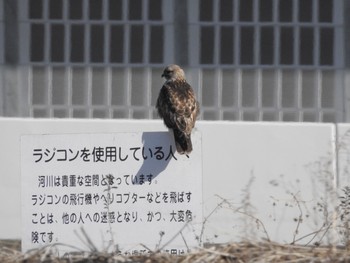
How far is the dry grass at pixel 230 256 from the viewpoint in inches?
292

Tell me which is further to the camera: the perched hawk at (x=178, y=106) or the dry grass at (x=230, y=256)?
the perched hawk at (x=178, y=106)

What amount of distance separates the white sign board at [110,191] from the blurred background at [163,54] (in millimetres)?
5392

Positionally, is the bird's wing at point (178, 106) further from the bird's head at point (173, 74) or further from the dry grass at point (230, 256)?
the dry grass at point (230, 256)

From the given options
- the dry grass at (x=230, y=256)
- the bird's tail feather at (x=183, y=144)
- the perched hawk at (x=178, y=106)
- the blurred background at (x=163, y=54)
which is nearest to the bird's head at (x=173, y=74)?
the perched hawk at (x=178, y=106)

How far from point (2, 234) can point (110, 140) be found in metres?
3.29

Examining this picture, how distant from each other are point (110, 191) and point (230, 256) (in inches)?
38.7

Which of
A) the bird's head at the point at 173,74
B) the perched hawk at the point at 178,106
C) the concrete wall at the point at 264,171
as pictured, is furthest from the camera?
the concrete wall at the point at 264,171

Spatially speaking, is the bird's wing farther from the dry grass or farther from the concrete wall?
the dry grass

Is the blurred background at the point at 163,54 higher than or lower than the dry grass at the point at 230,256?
higher

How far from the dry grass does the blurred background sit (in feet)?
Answer: 19.2

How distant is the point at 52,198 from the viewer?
8.11 metres

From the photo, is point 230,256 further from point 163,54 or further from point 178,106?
point 163,54

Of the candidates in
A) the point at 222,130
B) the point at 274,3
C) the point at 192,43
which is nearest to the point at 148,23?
the point at 192,43

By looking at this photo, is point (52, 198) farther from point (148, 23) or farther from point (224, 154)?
point (148, 23)
